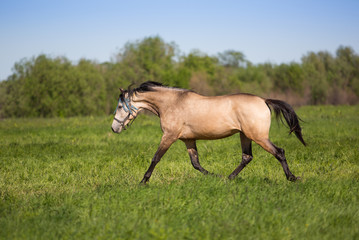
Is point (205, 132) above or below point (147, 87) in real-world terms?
below

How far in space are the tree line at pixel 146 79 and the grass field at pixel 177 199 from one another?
63.5 feet

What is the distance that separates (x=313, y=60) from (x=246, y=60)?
2569 cm

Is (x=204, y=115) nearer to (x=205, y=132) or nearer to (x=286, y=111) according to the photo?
(x=205, y=132)

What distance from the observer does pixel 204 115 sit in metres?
7.20

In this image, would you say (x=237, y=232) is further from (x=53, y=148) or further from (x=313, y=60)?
(x=313, y=60)

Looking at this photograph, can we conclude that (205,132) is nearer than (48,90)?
Yes

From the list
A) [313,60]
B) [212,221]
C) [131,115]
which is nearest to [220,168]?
[131,115]

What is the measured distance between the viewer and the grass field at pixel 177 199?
4453 millimetres

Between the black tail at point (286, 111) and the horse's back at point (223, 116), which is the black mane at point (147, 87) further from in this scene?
the black tail at point (286, 111)

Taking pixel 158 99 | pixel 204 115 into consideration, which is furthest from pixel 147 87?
pixel 204 115

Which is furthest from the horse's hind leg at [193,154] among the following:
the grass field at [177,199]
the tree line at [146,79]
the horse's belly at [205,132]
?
the tree line at [146,79]

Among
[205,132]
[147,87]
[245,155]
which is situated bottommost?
[245,155]

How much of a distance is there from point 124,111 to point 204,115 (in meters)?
1.80

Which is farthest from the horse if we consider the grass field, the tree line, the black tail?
the tree line
